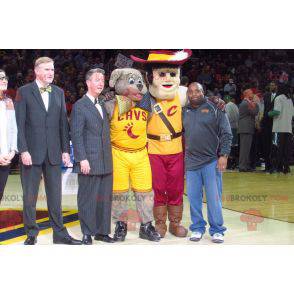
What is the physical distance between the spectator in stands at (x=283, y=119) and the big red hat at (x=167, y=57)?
794mm

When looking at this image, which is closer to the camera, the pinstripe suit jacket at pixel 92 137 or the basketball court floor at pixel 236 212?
the pinstripe suit jacket at pixel 92 137

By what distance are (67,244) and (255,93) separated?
190 cm

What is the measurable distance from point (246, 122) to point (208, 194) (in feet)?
2.19

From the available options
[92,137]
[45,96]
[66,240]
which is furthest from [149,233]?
[45,96]

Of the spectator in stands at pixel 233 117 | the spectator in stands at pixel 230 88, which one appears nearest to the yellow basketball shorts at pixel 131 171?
the spectator in stands at pixel 233 117

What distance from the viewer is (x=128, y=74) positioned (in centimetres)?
621

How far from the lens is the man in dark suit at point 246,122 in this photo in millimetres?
6477

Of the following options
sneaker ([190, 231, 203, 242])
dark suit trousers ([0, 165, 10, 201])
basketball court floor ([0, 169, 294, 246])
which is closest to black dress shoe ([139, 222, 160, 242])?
basketball court floor ([0, 169, 294, 246])

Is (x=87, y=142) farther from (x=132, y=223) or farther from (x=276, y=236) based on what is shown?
(x=276, y=236)

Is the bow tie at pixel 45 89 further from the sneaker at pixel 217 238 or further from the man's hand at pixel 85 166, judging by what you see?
the sneaker at pixel 217 238

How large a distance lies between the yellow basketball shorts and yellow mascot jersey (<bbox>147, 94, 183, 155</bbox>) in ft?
0.32

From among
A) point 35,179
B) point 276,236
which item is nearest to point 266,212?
point 276,236

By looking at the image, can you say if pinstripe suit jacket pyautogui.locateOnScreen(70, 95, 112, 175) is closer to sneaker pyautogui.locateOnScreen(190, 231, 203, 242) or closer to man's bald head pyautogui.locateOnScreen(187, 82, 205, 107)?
man's bald head pyautogui.locateOnScreen(187, 82, 205, 107)

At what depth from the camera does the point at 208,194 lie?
247 inches
